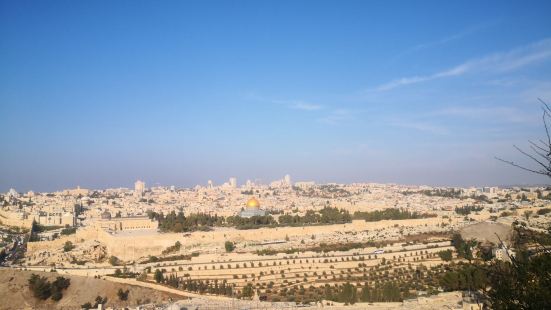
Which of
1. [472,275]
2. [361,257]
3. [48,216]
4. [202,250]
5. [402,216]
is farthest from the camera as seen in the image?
[48,216]

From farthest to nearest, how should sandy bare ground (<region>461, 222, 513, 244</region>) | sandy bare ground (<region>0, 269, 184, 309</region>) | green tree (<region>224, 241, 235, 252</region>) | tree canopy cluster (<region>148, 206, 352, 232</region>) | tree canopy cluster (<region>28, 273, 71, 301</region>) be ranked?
1. tree canopy cluster (<region>148, 206, 352, 232</region>)
2. green tree (<region>224, 241, 235, 252</region>)
3. sandy bare ground (<region>461, 222, 513, 244</region>)
4. tree canopy cluster (<region>28, 273, 71, 301</region>)
5. sandy bare ground (<region>0, 269, 184, 309</region>)

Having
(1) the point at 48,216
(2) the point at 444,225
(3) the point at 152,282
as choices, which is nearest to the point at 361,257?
(3) the point at 152,282

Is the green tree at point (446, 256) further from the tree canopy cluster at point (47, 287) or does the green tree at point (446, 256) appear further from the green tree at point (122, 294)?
the tree canopy cluster at point (47, 287)

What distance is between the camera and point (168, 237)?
121 feet

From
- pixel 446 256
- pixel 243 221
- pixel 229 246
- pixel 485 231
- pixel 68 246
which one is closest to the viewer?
pixel 446 256

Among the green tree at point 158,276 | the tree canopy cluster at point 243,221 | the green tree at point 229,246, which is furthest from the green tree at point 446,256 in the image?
the tree canopy cluster at point 243,221

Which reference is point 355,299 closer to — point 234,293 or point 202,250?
point 234,293

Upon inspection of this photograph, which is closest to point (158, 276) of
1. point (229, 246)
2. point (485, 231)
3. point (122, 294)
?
point (122, 294)

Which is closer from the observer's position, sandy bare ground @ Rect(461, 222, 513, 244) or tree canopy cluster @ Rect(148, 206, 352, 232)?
sandy bare ground @ Rect(461, 222, 513, 244)

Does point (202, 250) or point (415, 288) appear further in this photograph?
point (202, 250)

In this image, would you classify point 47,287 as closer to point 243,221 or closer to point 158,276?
point 158,276

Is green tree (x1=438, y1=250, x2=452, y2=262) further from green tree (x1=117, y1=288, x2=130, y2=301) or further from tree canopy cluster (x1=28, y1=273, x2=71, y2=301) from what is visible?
tree canopy cluster (x1=28, y1=273, x2=71, y2=301)

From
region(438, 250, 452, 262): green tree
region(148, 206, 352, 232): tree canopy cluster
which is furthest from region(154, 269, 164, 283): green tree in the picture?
region(438, 250, 452, 262): green tree

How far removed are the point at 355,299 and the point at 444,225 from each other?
26.2m
